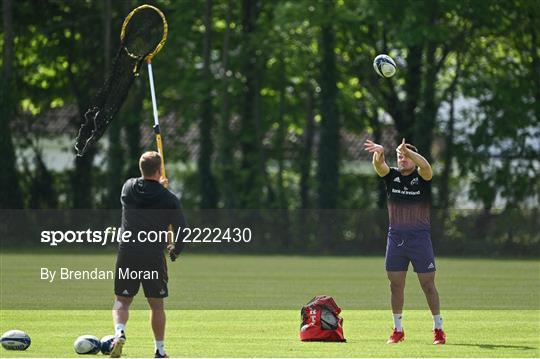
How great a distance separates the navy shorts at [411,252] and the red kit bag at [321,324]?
812mm

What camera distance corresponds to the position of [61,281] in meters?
24.0

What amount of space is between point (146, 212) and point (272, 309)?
7.19 metres

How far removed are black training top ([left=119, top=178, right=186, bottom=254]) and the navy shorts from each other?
127 inches

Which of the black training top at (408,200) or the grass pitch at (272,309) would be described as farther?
the black training top at (408,200)

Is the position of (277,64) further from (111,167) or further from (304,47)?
(111,167)

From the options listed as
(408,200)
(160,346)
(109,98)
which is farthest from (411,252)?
(109,98)

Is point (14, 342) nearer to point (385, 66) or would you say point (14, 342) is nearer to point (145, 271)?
point (145, 271)

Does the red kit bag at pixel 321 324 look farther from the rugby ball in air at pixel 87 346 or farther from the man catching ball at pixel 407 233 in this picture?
the rugby ball in air at pixel 87 346

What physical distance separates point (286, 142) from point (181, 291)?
73.0ft

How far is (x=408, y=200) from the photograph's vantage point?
14328 millimetres

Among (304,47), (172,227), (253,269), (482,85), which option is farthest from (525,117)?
(172,227)

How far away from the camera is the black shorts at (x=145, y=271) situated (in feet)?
38.9

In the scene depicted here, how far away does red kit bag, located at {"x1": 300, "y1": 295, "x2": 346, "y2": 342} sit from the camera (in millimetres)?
14312

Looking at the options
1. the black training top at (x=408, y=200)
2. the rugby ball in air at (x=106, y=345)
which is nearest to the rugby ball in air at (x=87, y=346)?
the rugby ball in air at (x=106, y=345)
